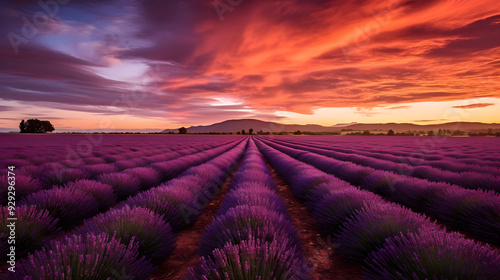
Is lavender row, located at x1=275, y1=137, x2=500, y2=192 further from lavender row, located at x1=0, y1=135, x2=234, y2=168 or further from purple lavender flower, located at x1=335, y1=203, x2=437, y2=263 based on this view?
lavender row, located at x1=0, y1=135, x2=234, y2=168

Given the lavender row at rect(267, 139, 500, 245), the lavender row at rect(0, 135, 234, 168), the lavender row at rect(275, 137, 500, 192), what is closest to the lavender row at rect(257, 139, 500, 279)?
the lavender row at rect(267, 139, 500, 245)

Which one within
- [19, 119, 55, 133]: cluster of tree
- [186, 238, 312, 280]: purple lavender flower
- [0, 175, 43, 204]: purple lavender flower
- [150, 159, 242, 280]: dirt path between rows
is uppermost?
[19, 119, 55, 133]: cluster of tree

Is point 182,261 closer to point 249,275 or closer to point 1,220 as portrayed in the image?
point 249,275

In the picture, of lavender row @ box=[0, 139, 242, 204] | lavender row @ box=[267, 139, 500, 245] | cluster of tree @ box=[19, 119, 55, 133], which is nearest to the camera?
lavender row @ box=[267, 139, 500, 245]

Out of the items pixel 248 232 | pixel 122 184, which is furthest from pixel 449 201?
pixel 122 184

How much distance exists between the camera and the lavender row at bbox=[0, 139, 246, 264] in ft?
8.32

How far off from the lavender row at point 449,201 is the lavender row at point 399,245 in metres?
1.38

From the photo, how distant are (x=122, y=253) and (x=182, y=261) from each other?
96 centimetres

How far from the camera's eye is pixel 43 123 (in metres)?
69.7

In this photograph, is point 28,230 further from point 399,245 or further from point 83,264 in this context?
point 399,245

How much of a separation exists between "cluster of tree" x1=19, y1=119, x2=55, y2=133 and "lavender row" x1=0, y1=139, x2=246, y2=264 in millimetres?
85759

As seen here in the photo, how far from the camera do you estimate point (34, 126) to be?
67.7m

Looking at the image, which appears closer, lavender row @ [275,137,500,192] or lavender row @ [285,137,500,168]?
lavender row @ [275,137,500,192]

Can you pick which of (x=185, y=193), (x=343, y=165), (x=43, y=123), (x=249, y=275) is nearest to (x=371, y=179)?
(x=343, y=165)
